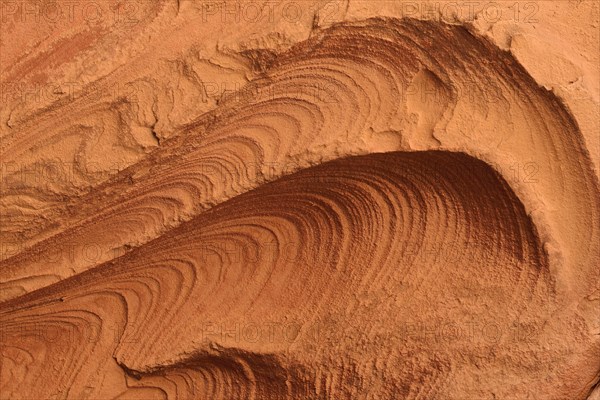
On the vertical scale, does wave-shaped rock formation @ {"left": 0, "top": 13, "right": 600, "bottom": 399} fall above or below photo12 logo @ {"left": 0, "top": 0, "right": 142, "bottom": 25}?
below

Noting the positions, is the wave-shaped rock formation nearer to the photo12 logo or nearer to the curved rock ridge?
the curved rock ridge

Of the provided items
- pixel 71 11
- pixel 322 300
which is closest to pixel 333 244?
pixel 322 300

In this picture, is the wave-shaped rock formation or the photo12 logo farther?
the photo12 logo

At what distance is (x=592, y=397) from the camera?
1.76 m

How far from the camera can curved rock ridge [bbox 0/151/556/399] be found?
1738mm

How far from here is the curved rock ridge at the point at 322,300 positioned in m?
1.74

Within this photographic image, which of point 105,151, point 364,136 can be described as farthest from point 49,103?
point 364,136

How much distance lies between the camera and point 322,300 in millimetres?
1862

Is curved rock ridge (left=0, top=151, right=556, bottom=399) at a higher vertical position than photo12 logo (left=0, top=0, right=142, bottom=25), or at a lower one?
lower

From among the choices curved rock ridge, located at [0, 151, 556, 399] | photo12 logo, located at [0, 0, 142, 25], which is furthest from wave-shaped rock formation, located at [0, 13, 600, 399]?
photo12 logo, located at [0, 0, 142, 25]

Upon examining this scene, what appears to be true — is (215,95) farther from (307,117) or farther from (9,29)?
(9,29)

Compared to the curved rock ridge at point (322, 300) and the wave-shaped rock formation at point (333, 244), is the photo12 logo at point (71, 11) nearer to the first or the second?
the wave-shaped rock formation at point (333, 244)

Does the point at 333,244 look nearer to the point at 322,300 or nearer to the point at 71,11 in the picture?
the point at 322,300

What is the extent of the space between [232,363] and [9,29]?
44.5 inches
